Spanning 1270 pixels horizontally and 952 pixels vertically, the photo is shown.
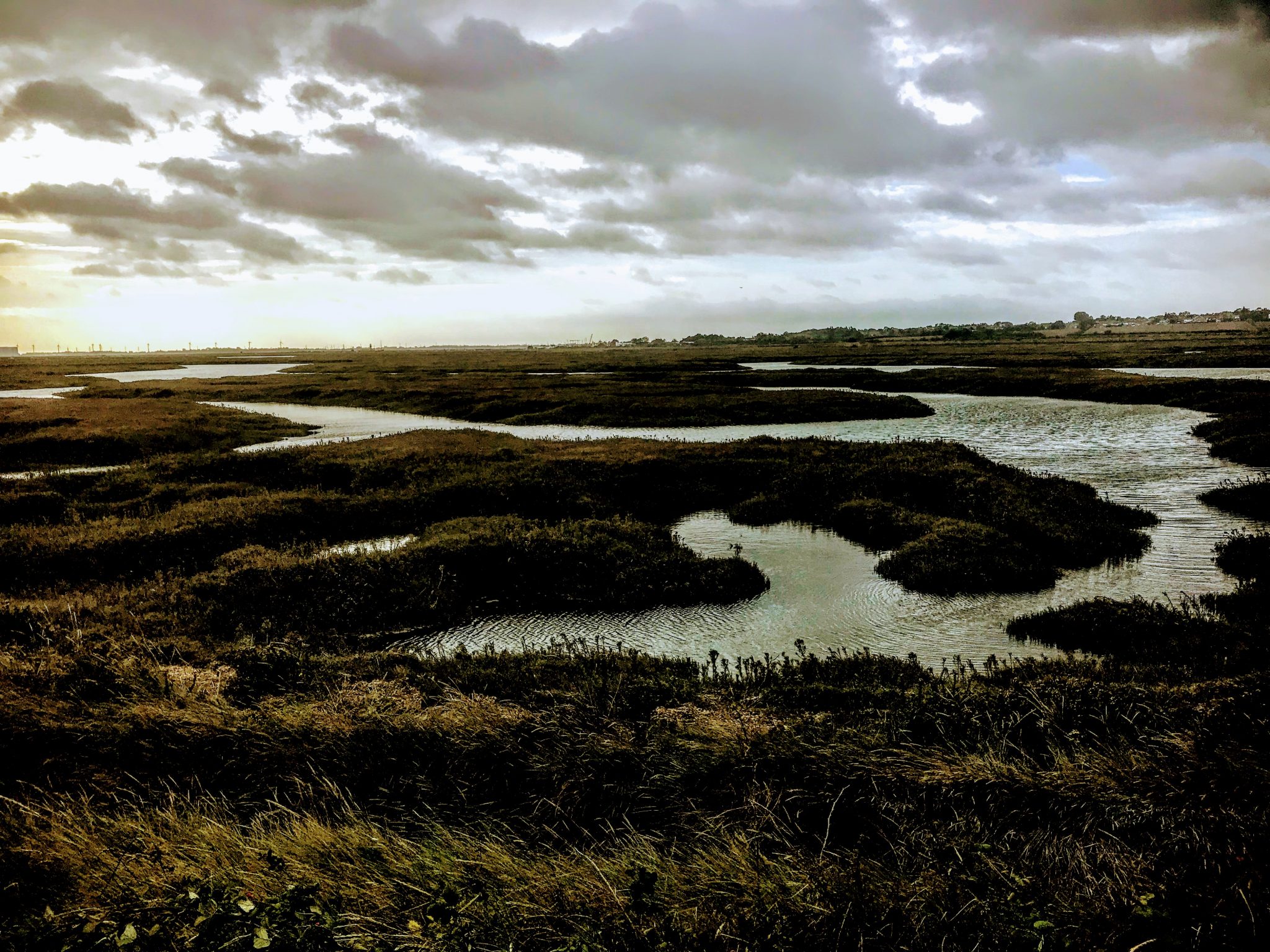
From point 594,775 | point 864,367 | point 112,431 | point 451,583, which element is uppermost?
point 864,367

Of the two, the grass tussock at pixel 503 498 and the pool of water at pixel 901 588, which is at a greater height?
the grass tussock at pixel 503 498

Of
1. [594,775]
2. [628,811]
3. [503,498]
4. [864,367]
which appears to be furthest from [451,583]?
[864,367]

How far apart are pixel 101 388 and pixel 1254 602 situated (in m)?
109

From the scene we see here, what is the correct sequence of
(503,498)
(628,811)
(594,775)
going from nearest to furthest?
(628,811)
(594,775)
(503,498)

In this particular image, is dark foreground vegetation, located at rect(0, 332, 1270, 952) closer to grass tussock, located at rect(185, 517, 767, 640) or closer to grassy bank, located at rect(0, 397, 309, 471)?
grass tussock, located at rect(185, 517, 767, 640)

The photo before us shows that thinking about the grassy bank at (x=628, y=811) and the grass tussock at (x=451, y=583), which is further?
the grass tussock at (x=451, y=583)

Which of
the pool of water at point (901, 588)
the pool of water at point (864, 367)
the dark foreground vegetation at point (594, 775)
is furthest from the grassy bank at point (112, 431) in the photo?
the pool of water at point (864, 367)

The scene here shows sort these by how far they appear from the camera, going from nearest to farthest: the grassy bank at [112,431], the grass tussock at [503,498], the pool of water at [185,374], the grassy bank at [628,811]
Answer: the grassy bank at [628,811] < the grass tussock at [503,498] < the grassy bank at [112,431] < the pool of water at [185,374]

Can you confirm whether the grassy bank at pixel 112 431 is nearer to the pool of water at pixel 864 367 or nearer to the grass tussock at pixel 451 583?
the grass tussock at pixel 451 583

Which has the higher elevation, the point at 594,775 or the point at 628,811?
the point at 594,775

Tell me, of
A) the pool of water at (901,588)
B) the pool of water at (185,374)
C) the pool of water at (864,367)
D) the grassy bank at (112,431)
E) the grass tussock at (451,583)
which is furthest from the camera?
the pool of water at (185,374)

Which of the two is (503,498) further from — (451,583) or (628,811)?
(628,811)

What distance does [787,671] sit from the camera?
480 inches

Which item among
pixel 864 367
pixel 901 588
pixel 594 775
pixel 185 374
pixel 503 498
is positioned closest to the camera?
pixel 594 775
